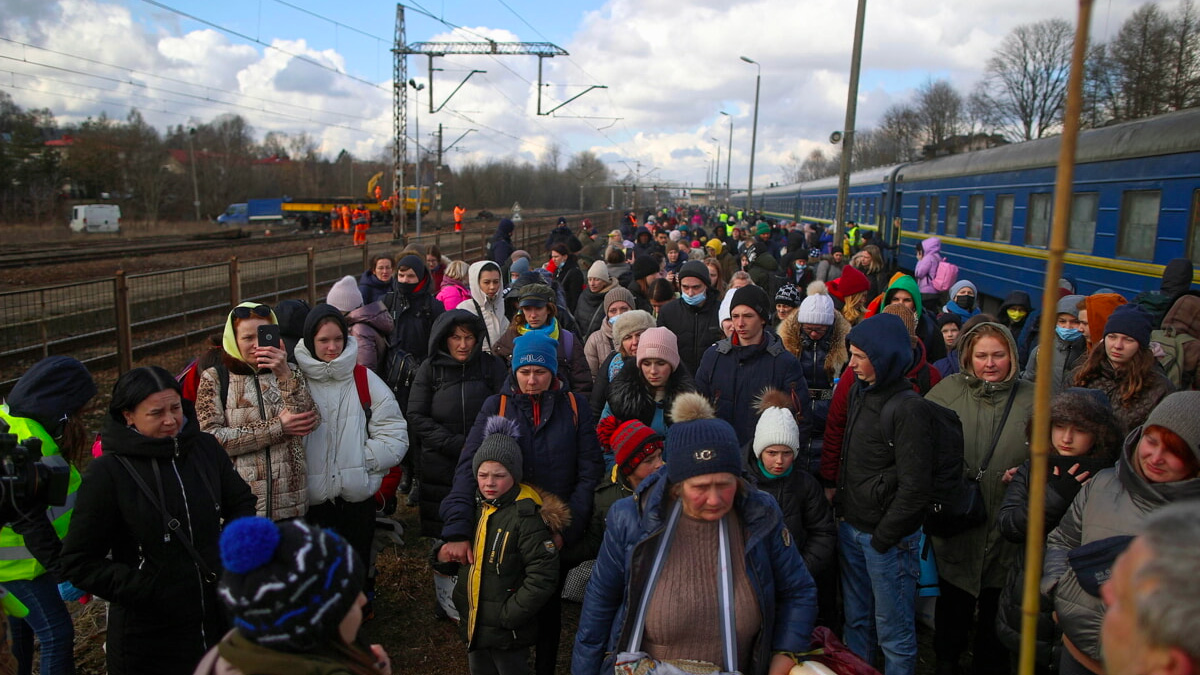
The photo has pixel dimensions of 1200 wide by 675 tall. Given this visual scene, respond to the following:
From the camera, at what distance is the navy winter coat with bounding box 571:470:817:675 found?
8.38 ft

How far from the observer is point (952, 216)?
1633cm

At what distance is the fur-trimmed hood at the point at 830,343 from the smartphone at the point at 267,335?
10.4 feet

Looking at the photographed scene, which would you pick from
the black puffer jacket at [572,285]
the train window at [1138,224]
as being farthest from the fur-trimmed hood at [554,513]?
the train window at [1138,224]

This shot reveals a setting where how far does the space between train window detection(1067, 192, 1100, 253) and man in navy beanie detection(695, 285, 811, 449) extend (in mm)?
7981

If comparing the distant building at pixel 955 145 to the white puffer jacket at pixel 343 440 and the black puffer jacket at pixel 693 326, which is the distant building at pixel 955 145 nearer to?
the black puffer jacket at pixel 693 326

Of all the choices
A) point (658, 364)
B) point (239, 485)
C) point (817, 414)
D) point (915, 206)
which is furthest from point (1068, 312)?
point (915, 206)

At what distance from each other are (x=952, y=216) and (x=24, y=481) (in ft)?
55.2

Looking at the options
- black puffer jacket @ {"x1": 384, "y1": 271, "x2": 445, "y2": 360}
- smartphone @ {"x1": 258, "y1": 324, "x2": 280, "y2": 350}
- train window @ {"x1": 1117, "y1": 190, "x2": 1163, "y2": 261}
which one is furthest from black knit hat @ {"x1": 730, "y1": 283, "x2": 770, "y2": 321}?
train window @ {"x1": 1117, "y1": 190, "x2": 1163, "y2": 261}

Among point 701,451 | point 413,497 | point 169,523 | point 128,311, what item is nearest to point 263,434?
point 169,523

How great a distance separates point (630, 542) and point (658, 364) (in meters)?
1.71

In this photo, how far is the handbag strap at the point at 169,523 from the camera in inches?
112

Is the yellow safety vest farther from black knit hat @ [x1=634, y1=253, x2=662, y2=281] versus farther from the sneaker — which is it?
black knit hat @ [x1=634, y1=253, x2=662, y2=281]

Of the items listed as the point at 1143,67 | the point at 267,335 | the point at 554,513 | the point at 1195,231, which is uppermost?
the point at 1143,67

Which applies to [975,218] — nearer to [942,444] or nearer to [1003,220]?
[1003,220]
